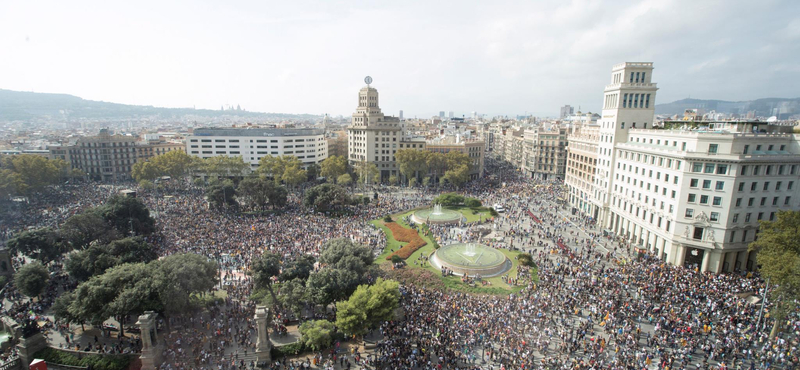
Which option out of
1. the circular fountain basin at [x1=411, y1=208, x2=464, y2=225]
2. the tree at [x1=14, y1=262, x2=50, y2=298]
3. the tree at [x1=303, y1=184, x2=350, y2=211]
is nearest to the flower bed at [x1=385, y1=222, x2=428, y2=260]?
the circular fountain basin at [x1=411, y1=208, x2=464, y2=225]

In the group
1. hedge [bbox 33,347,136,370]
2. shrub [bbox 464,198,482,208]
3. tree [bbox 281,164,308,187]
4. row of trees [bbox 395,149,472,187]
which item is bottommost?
hedge [bbox 33,347,136,370]

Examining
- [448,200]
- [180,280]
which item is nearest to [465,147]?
[448,200]

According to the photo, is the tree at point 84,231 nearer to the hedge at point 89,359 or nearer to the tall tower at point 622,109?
the hedge at point 89,359

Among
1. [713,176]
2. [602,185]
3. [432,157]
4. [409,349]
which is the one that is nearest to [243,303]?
[409,349]

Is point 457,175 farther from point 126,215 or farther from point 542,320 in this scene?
point 126,215

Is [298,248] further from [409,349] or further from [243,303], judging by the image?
[409,349]

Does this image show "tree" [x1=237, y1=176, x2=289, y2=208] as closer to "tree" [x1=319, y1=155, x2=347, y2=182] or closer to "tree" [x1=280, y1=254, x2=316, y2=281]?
"tree" [x1=319, y1=155, x2=347, y2=182]

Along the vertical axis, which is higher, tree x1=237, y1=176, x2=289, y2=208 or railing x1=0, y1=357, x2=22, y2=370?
tree x1=237, y1=176, x2=289, y2=208
